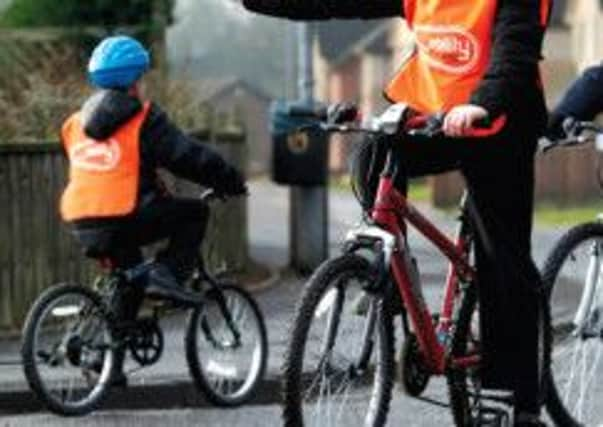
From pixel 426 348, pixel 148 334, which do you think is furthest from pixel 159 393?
pixel 426 348

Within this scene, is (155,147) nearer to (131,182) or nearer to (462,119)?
(131,182)

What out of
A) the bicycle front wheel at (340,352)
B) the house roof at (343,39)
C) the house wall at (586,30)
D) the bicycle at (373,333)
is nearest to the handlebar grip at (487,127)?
the bicycle at (373,333)

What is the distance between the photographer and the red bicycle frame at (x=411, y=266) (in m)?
5.70

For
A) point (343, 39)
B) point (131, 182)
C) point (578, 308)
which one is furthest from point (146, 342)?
point (343, 39)

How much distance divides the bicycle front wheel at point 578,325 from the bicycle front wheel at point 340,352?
134cm

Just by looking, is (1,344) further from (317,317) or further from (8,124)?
(317,317)

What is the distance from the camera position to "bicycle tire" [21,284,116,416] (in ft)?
25.8

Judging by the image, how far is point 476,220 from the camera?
6.00 metres

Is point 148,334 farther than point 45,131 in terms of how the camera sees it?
No

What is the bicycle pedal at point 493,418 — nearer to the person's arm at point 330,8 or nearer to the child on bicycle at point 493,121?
the child on bicycle at point 493,121

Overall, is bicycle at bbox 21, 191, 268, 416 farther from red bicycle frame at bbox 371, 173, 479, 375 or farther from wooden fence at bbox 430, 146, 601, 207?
wooden fence at bbox 430, 146, 601, 207

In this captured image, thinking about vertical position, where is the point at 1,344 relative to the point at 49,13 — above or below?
below

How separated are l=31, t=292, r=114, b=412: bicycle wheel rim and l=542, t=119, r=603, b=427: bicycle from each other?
1983 millimetres

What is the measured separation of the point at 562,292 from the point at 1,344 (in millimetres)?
3851
